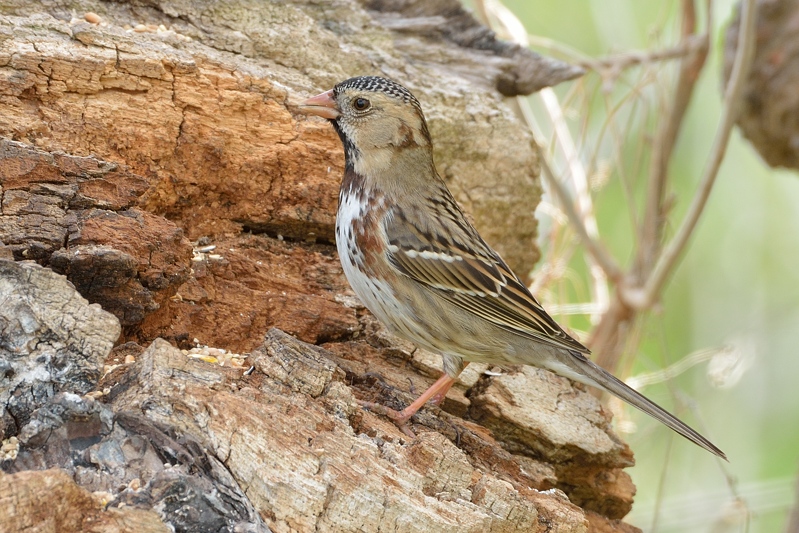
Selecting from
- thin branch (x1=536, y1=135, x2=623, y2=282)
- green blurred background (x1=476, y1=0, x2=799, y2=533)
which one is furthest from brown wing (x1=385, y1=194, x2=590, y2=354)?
green blurred background (x1=476, y1=0, x2=799, y2=533)

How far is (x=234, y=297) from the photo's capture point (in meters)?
3.90

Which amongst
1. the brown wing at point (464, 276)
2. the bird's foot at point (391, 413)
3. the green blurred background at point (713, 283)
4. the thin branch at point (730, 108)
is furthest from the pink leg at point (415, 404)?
the green blurred background at point (713, 283)

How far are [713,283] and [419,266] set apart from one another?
17.1 ft

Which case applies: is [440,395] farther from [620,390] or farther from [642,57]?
[642,57]

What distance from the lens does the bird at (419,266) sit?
389 centimetres

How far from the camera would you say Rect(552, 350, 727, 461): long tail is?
371 cm

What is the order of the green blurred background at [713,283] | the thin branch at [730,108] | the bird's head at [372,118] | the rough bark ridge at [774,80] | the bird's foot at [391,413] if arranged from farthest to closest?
the green blurred background at [713,283]
the rough bark ridge at [774,80]
the thin branch at [730,108]
the bird's head at [372,118]
the bird's foot at [391,413]

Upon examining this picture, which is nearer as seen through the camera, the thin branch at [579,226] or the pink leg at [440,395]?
the pink leg at [440,395]

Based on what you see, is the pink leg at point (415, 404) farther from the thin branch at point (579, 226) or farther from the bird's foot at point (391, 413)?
the thin branch at point (579, 226)

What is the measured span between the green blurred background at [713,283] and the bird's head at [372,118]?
296 centimetres

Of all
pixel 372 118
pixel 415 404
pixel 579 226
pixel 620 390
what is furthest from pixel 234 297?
pixel 579 226

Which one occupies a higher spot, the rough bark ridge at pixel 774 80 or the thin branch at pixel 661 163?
the rough bark ridge at pixel 774 80

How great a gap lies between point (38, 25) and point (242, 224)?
127cm

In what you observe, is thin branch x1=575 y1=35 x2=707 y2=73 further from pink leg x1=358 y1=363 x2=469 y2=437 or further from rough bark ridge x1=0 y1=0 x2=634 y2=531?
pink leg x1=358 y1=363 x2=469 y2=437
